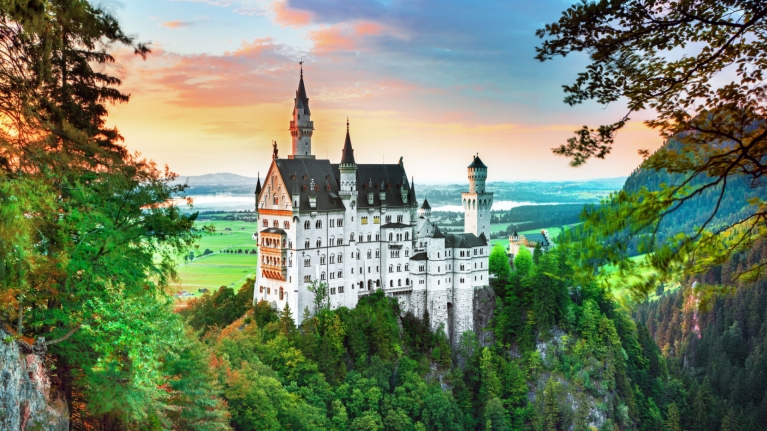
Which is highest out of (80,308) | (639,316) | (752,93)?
(752,93)

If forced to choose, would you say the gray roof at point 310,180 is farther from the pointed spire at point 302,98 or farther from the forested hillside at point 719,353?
the forested hillside at point 719,353

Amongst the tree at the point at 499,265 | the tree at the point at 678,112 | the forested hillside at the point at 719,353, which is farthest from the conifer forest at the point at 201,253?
the forested hillside at the point at 719,353

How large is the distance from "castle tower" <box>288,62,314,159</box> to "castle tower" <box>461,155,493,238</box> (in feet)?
72.2

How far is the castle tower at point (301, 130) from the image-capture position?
252ft

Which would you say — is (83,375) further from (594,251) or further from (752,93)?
(752,93)

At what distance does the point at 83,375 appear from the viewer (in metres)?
28.7

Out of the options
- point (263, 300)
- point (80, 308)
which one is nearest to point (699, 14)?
point (80, 308)

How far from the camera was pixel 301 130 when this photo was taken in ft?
252

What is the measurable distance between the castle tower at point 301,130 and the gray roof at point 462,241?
18.3 metres

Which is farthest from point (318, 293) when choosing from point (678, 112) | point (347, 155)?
point (678, 112)

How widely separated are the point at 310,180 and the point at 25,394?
48925 millimetres

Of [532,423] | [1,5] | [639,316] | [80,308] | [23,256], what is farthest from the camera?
[639,316]

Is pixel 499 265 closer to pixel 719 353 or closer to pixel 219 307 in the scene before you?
pixel 219 307

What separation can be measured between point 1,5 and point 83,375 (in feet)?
47.7
